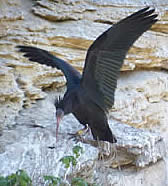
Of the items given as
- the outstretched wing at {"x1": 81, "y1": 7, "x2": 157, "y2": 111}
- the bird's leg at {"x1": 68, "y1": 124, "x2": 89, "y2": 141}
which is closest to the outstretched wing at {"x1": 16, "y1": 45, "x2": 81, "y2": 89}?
the outstretched wing at {"x1": 81, "y1": 7, "x2": 157, "y2": 111}

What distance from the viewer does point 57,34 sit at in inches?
160

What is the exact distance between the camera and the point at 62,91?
4.25 meters

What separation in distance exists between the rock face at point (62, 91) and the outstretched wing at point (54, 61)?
0.28 metres

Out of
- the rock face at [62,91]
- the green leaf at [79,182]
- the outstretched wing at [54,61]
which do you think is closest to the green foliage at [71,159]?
the green leaf at [79,182]

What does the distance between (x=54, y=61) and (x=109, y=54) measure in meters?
0.67

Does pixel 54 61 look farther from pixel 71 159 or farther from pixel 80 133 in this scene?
pixel 71 159

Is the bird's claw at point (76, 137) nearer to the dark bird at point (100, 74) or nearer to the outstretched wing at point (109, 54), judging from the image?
the dark bird at point (100, 74)

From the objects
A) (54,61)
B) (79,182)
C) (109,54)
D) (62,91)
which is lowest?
(62,91)

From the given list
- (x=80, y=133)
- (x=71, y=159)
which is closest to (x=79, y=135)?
(x=80, y=133)

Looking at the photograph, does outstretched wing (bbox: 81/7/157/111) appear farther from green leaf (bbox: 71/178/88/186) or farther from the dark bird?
green leaf (bbox: 71/178/88/186)

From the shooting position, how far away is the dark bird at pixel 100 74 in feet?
8.95

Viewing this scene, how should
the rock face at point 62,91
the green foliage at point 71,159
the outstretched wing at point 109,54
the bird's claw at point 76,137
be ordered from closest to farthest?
the green foliage at point 71,159 → the outstretched wing at point 109,54 → the rock face at point 62,91 → the bird's claw at point 76,137

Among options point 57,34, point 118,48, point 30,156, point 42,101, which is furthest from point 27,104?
point 118,48

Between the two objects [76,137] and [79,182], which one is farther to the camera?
[76,137]
